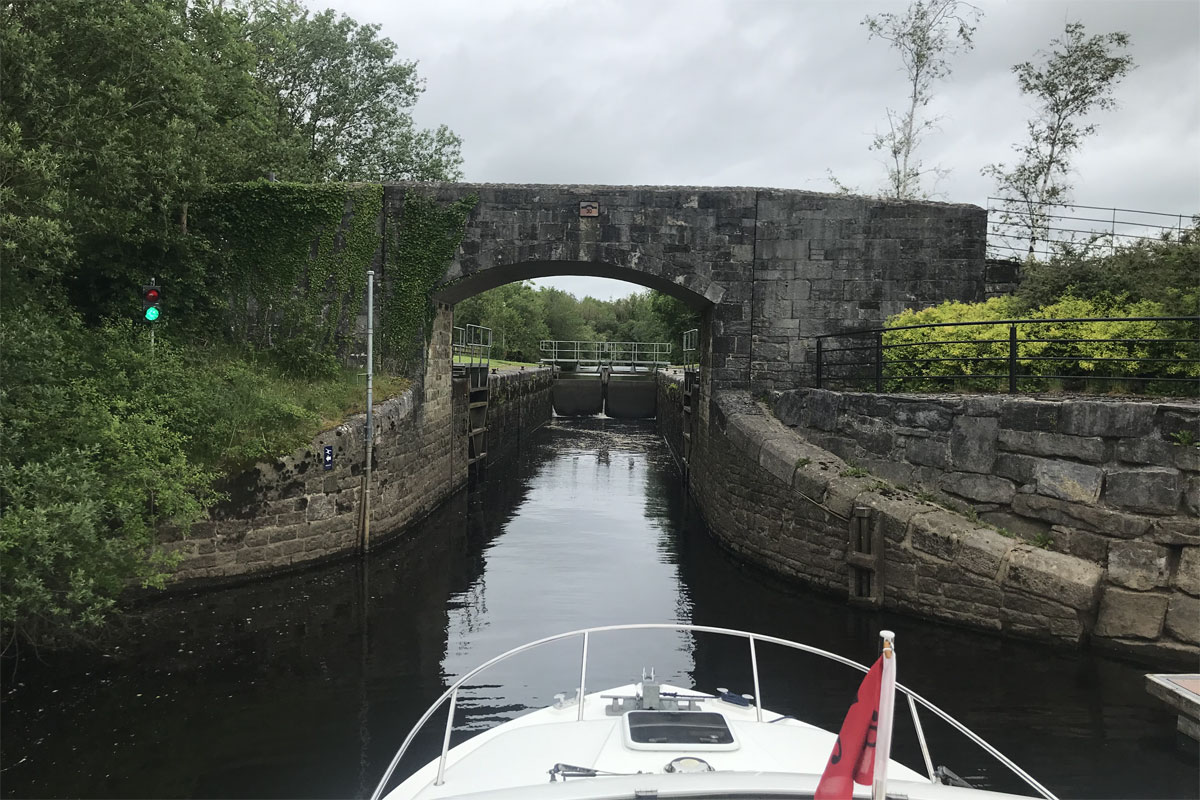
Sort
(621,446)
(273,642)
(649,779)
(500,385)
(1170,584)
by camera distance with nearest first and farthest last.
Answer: (649,779), (1170,584), (273,642), (500,385), (621,446)

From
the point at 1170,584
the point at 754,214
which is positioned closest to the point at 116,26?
the point at 754,214

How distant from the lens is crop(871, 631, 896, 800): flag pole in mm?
2414

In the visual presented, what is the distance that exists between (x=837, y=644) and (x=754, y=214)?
7.64 meters

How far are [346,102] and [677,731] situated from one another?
84.3 ft

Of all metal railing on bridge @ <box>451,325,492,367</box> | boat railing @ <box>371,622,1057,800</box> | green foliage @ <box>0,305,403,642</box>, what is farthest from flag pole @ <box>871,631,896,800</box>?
metal railing on bridge @ <box>451,325,492,367</box>

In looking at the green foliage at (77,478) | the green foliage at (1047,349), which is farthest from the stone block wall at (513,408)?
the green foliage at (1047,349)

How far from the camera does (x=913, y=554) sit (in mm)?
8922

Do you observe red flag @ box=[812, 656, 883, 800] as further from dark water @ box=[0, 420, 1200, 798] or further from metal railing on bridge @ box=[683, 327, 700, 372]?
metal railing on bridge @ box=[683, 327, 700, 372]

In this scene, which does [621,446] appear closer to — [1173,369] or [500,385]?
[500,385]

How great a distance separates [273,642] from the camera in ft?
26.9

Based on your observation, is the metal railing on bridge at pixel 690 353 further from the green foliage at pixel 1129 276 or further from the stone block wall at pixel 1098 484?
the stone block wall at pixel 1098 484

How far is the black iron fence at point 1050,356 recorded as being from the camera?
865 cm

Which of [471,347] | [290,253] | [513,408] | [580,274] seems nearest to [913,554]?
[580,274]

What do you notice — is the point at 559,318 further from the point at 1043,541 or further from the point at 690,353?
the point at 1043,541
